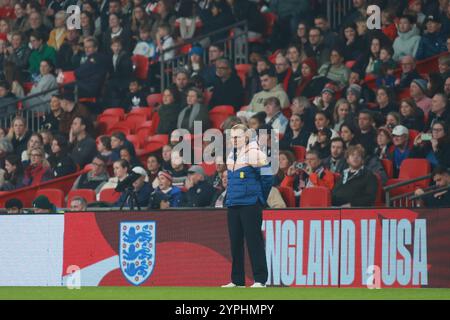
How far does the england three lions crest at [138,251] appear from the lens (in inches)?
599

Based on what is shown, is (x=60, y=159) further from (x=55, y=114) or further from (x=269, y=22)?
(x=269, y=22)

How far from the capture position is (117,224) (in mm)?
15477

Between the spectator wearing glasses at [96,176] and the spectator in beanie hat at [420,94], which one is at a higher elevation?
the spectator in beanie hat at [420,94]

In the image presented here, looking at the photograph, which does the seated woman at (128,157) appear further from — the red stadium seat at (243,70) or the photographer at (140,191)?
the red stadium seat at (243,70)

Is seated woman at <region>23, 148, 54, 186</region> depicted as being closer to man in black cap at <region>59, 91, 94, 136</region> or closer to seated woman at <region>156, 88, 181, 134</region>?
man in black cap at <region>59, 91, 94, 136</region>

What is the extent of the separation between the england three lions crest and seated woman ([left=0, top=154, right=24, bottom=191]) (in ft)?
19.9

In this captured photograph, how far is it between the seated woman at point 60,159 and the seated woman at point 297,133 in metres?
4.11

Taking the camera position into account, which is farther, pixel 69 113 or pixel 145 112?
pixel 145 112

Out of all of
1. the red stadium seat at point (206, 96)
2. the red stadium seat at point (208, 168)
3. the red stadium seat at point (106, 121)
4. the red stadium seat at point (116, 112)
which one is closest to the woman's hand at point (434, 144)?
the red stadium seat at point (208, 168)

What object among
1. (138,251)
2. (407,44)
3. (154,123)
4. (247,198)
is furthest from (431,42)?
(247,198)

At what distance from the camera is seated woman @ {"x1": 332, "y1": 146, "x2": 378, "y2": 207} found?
16.4m

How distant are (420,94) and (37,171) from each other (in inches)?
261

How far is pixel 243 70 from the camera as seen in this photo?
856 inches
